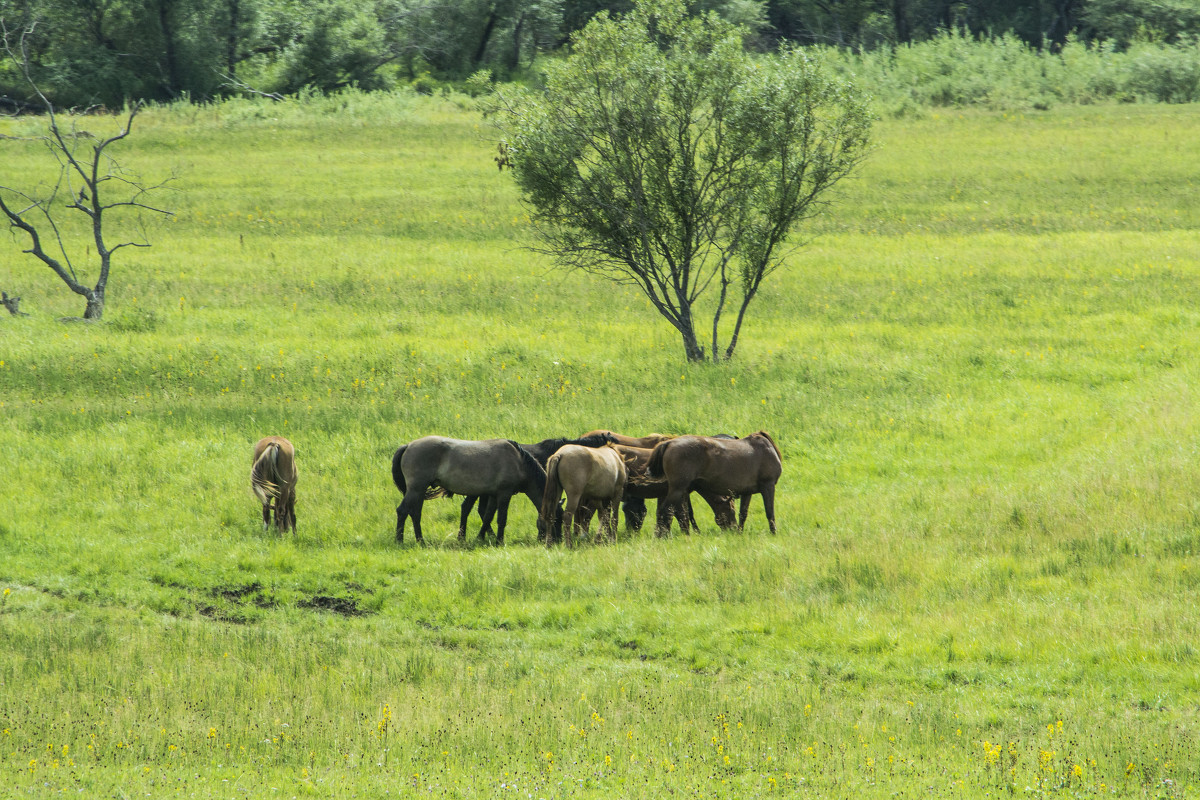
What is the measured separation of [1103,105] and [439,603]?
60891 mm

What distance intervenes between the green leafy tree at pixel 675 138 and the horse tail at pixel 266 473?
1242 centimetres

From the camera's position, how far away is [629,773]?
8547 mm

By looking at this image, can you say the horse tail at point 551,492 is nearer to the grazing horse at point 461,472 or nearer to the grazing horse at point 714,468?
the grazing horse at point 461,472

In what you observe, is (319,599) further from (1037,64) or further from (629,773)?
(1037,64)

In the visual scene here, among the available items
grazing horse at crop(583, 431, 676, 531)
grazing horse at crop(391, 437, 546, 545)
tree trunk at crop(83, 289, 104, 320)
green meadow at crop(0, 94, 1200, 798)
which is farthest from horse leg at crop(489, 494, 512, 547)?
tree trunk at crop(83, 289, 104, 320)

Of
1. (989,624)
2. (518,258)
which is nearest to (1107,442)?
(989,624)

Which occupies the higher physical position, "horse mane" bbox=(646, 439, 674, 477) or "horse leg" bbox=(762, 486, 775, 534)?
"horse mane" bbox=(646, 439, 674, 477)

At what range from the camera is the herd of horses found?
1528 centimetres

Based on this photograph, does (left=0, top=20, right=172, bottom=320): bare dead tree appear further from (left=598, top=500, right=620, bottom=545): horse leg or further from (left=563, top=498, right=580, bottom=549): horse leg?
(left=598, top=500, right=620, bottom=545): horse leg

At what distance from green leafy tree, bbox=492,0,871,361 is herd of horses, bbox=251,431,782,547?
32.3 feet

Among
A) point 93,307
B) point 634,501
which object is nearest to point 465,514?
point 634,501

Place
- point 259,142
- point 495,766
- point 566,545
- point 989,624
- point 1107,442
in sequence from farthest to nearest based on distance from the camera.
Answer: point 259,142 < point 1107,442 < point 566,545 < point 989,624 < point 495,766

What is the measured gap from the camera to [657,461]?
52.3 feet

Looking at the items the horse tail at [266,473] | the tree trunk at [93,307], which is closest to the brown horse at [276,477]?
the horse tail at [266,473]
